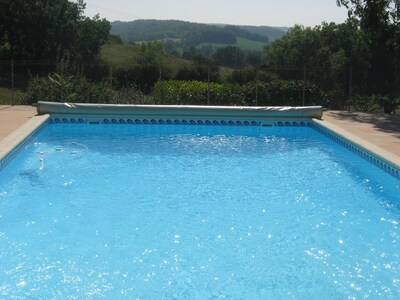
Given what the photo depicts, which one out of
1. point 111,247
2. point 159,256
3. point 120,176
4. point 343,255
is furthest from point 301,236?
point 120,176

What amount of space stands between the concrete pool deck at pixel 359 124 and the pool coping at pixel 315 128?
0.16 ft

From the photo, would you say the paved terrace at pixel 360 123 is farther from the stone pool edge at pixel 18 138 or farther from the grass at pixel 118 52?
the grass at pixel 118 52

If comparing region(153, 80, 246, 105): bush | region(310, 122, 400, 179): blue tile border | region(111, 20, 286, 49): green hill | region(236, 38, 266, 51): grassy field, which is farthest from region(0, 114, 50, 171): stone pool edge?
region(236, 38, 266, 51): grassy field

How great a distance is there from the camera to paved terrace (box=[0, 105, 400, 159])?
10.1m

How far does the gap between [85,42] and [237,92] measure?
18.2 metres

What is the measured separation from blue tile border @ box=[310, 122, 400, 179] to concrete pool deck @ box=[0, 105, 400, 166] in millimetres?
120

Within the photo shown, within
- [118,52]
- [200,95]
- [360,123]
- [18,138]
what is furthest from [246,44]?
[18,138]

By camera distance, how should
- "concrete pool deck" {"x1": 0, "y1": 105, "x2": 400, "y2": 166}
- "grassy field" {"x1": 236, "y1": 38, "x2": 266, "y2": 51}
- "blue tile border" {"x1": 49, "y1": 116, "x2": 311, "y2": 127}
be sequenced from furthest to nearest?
1. "grassy field" {"x1": 236, "y1": 38, "x2": 266, "y2": 51}
2. "blue tile border" {"x1": 49, "y1": 116, "x2": 311, "y2": 127}
3. "concrete pool deck" {"x1": 0, "y1": 105, "x2": 400, "y2": 166}

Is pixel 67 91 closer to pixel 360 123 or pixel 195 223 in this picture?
pixel 360 123

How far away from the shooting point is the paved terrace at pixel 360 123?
1013cm

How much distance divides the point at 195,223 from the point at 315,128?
721 cm

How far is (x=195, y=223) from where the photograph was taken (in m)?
6.34

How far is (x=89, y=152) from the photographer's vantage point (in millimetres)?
10016

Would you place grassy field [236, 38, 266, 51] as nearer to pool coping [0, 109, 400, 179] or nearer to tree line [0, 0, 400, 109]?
tree line [0, 0, 400, 109]
